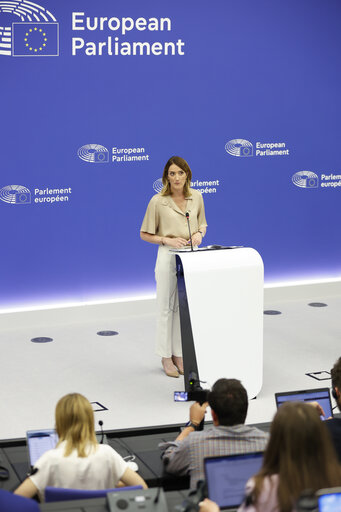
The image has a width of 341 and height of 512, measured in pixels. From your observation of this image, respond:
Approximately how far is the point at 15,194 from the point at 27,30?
57.1 inches

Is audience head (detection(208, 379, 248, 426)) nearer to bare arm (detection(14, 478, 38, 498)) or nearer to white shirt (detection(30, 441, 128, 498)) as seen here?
white shirt (detection(30, 441, 128, 498))

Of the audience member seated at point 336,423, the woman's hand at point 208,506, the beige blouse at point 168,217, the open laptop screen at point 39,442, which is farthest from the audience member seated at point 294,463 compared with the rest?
the beige blouse at point 168,217

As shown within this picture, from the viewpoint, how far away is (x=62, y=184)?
25.2 feet

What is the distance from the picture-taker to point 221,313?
5488 millimetres

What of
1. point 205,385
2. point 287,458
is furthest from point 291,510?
point 205,385

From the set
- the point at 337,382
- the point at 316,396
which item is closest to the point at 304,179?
the point at 316,396

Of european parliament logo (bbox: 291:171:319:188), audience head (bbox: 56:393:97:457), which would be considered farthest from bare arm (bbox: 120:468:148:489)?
european parliament logo (bbox: 291:171:319:188)

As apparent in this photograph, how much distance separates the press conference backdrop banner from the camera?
7496 mm

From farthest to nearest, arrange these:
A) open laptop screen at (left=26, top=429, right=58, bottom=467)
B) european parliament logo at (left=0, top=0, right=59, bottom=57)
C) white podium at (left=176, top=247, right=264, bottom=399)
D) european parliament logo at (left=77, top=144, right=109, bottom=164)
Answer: european parliament logo at (left=77, top=144, right=109, bottom=164) < european parliament logo at (left=0, top=0, right=59, bottom=57) < white podium at (left=176, top=247, right=264, bottom=399) < open laptop screen at (left=26, top=429, right=58, bottom=467)

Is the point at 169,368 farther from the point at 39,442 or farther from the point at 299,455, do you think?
the point at 299,455

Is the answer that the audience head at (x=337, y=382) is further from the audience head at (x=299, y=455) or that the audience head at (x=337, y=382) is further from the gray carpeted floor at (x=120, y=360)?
the gray carpeted floor at (x=120, y=360)

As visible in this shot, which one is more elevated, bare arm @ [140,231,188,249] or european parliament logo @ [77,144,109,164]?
european parliament logo @ [77,144,109,164]

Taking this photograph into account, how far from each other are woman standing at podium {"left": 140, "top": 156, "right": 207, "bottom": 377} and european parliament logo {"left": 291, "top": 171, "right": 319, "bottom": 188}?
8.72 feet

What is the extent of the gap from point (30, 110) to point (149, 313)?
2.21 metres
